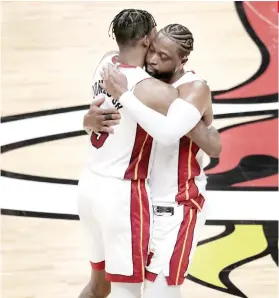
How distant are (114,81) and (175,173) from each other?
0.44 metres

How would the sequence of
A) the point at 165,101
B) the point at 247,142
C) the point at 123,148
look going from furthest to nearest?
the point at 247,142 < the point at 123,148 < the point at 165,101

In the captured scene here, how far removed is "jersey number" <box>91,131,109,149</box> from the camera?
298 cm

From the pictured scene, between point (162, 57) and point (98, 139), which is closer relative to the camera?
point (162, 57)

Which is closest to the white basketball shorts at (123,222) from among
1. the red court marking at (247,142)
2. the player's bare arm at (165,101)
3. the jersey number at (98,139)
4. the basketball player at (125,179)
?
the basketball player at (125,179)

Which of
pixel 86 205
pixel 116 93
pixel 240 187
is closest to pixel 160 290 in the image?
pixel 86 205

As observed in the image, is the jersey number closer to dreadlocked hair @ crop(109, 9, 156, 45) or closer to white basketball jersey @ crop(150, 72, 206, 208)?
white basketball jersey @ crop(150, 72, 206, 208)

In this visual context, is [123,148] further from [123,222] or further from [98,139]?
[123,222]

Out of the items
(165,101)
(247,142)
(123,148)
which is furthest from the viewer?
(247,142)

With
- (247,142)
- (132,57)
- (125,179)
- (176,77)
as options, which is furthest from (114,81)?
(247,142)

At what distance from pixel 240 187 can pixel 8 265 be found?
1523 millimetres

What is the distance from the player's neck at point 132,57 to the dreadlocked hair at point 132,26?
3cm

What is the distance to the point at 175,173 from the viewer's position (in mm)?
2990

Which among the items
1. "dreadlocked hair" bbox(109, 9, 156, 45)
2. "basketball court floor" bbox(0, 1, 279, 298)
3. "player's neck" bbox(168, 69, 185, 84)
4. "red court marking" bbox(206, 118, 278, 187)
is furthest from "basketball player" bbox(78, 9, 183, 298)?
"red court marking" bbox(206, 118, 278, 187)

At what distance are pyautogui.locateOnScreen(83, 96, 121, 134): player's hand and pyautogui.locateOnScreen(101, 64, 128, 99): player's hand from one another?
86 millimetres
